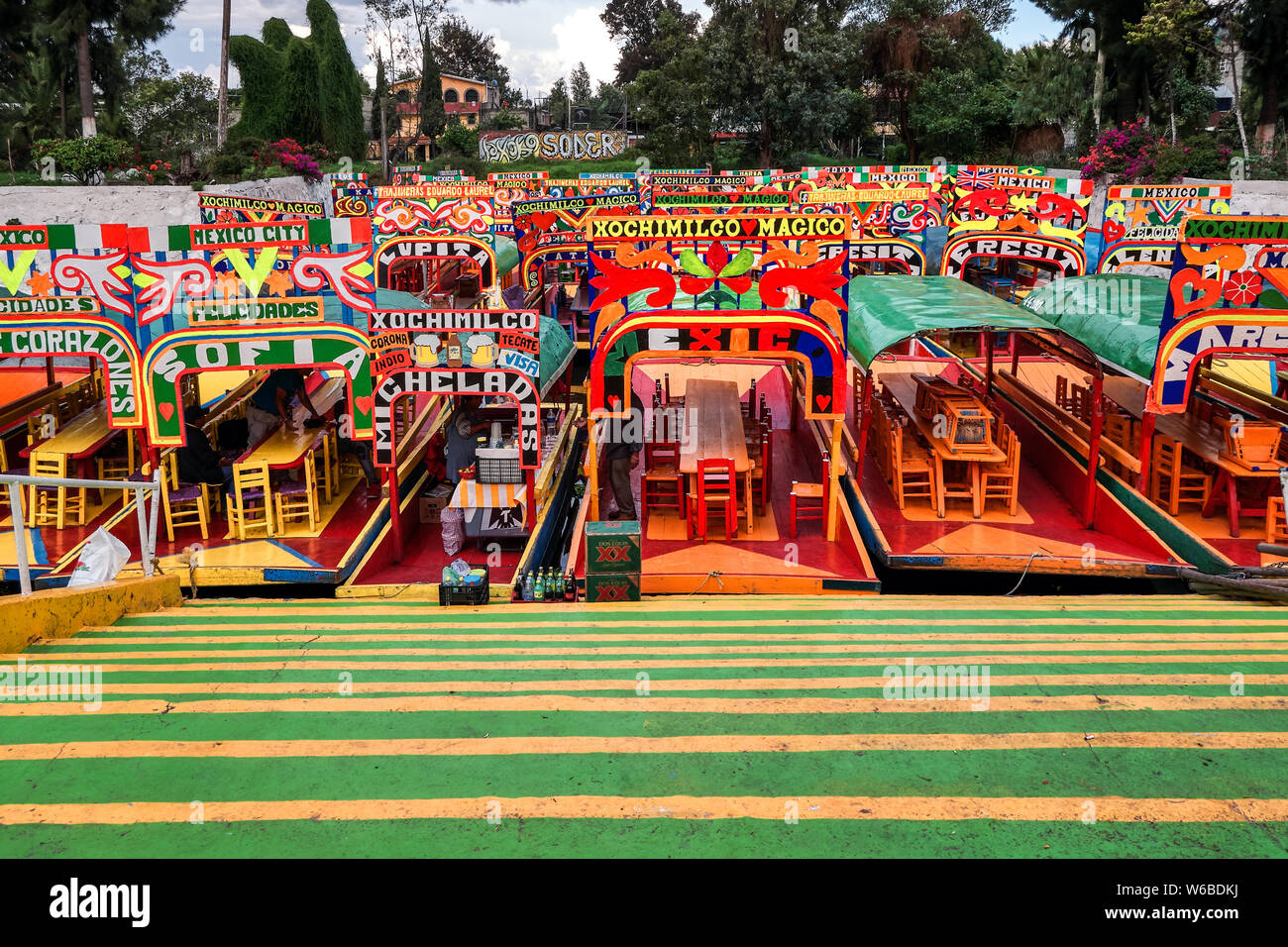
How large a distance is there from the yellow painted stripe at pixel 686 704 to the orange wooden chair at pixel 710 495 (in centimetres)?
526

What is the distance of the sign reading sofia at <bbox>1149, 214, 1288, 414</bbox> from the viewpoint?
8.65 metres

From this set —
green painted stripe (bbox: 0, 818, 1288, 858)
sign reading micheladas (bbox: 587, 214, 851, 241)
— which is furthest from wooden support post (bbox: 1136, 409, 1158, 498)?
green painted stripe (bbox: 0, 818, 1288, 858)

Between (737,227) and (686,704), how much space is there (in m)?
6.19

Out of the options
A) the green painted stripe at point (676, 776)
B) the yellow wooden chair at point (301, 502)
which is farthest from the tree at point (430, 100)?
the green painted stripe at point (676, 776)

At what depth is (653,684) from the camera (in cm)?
458

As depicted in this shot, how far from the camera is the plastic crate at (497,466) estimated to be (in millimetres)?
9617

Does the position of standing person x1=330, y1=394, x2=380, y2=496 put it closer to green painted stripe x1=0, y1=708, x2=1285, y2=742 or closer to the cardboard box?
the cardboard box

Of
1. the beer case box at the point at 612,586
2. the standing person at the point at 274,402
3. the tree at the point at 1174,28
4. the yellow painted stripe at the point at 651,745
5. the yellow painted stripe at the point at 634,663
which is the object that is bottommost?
the beer case box at the point at 612,586

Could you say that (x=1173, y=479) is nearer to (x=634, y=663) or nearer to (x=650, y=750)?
(x=634, y=663)

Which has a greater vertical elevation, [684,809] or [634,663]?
[684,809]

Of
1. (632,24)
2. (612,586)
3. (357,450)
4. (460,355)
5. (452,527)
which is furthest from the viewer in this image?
(632,24)

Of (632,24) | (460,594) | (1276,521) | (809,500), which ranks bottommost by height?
(460,594)

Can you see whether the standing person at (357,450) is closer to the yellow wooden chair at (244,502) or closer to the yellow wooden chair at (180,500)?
the yellow wooden chair at (244,502)

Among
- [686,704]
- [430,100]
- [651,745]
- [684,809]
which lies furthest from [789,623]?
[430,100]
